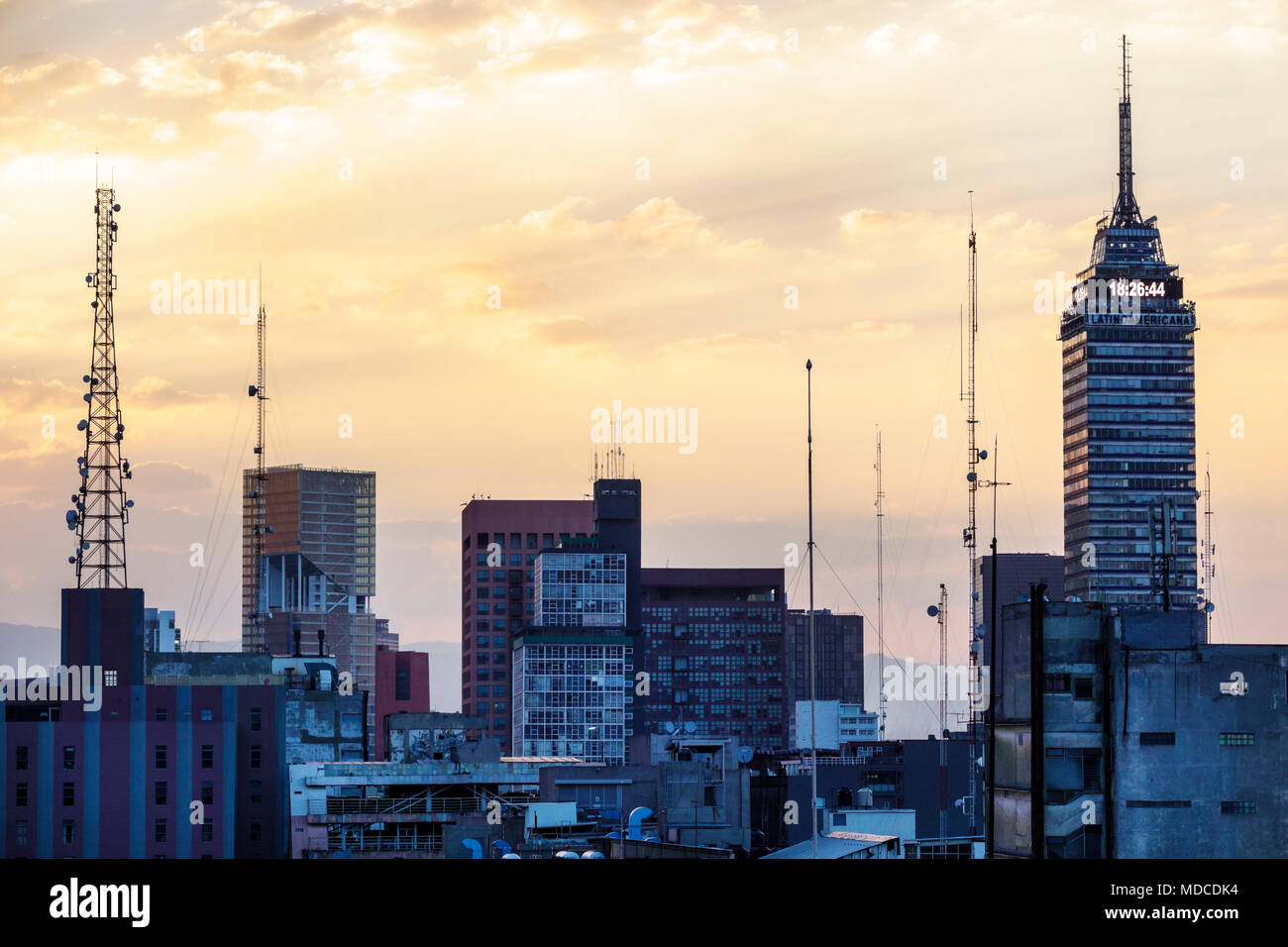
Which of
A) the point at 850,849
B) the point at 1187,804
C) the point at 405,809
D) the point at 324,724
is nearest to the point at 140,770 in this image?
the point at 405,809

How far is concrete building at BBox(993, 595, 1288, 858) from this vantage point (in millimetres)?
82750

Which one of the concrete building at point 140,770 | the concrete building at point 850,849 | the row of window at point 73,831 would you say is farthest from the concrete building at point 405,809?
the concrete building at point 850,849

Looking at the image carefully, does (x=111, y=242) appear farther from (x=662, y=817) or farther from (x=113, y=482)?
(x=662, y=817)

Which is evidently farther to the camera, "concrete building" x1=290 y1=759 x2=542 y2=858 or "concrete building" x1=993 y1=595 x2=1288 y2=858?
"concrete building" x1=290 y1=759 x2=542 y2=858

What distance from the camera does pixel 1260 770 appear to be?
277 feet

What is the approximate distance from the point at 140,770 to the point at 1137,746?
287ft

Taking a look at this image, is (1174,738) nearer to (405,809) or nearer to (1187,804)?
(1187,804)

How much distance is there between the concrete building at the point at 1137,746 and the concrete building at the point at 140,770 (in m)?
78.9

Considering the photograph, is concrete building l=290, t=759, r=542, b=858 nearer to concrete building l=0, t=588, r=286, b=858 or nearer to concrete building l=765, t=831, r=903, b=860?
concrete building l=0, t=588, r=286, b=858

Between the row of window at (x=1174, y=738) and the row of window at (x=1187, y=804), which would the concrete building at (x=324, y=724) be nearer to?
the row of window at (x=1187, y=804)

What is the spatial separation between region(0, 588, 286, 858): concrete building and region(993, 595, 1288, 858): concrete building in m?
78.9

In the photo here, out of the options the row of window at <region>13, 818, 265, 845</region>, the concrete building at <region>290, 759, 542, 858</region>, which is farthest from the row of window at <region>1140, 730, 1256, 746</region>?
the row of window at <region>13, 818, 265, 845</region>

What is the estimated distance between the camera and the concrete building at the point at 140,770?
140 meters
